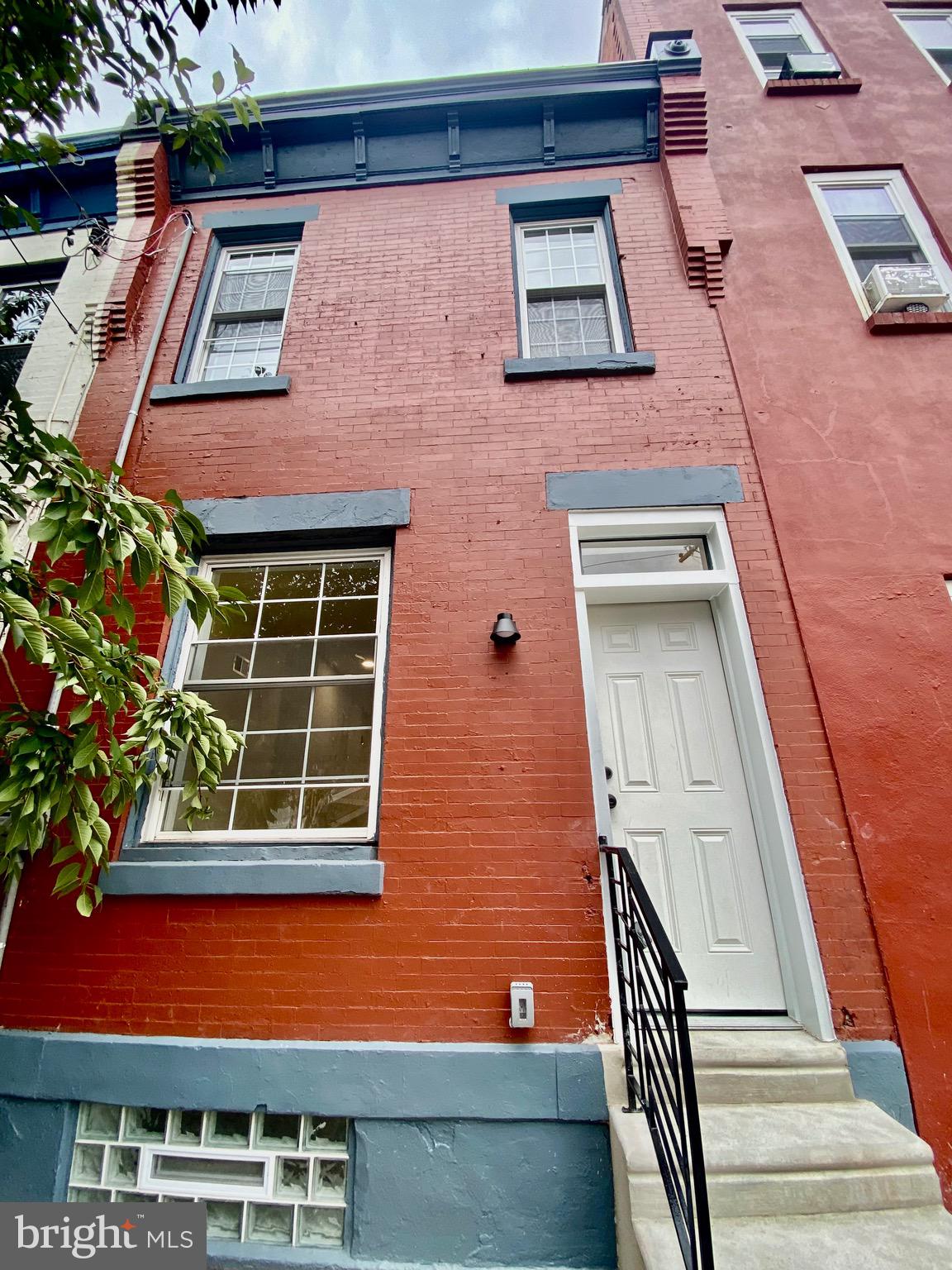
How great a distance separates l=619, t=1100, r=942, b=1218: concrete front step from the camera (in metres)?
2.28

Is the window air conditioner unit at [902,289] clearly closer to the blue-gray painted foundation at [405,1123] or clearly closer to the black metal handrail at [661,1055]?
the black metal handrail at [661,1055]

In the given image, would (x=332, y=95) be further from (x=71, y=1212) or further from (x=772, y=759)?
(x=71, y=1212)

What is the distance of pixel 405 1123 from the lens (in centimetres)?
281

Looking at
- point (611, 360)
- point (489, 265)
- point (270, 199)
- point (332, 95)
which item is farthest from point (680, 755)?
point (332, 95)

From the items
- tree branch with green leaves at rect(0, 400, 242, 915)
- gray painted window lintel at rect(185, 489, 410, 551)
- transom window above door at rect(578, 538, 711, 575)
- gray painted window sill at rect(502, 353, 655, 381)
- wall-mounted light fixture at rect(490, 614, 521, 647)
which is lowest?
tree branch with green leaves at rect(0, 400, 242, 915)

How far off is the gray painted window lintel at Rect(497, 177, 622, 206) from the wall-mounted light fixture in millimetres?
4105

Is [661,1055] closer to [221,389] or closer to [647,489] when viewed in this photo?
[647,489]

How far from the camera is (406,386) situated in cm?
452

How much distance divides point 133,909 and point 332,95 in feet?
22.9

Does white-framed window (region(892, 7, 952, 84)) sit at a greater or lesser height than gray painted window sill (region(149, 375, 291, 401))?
greater

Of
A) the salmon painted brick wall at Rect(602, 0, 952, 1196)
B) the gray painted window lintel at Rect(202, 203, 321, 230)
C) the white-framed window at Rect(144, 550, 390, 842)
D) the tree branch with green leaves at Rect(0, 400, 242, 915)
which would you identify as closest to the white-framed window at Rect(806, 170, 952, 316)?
the salmon painted brick wall at Rect(602, 0, 952, 1196)

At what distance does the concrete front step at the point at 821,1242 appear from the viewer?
202 centimetres

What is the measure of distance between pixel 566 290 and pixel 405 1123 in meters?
5.85

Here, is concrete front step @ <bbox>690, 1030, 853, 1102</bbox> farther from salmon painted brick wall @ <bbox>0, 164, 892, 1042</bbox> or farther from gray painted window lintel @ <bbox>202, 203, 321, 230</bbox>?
gray painted window lintel @ <bbox>202, 203, 321, 230</bbox>
